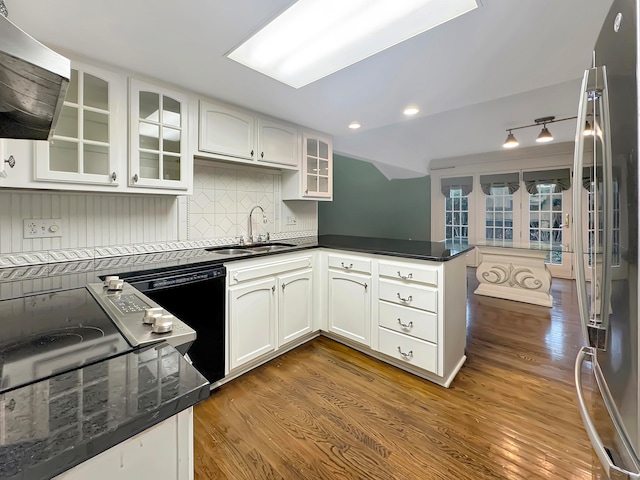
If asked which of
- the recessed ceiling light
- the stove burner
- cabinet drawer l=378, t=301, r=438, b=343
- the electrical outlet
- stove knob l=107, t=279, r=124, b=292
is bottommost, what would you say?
cabinet drawer l=378, t=301, r=438, b=343

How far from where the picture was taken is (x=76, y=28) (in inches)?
55.7

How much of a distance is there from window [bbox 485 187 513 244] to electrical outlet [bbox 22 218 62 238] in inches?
244

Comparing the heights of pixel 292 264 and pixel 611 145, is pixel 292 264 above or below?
below

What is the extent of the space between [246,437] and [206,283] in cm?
87

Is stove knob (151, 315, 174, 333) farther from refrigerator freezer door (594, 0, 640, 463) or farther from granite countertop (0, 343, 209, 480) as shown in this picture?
refrigerator freezer door (594, 0, 640, 463)

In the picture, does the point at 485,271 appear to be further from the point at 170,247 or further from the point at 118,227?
the point at 118,227

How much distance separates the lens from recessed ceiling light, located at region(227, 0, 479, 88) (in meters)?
1.26

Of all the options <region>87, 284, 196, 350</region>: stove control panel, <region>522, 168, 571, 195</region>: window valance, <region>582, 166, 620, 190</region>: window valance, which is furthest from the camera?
<region>522, 168, 571, 195</region>: window valance

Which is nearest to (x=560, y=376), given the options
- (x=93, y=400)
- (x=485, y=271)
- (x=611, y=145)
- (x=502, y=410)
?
(x=502, y=410)

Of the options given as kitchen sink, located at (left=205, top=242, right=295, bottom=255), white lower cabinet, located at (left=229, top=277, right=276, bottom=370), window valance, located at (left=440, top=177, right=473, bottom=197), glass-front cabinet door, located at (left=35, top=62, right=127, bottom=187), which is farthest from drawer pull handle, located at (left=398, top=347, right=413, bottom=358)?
window valance, located at (left=440, top=177, right=473, bottom=197)

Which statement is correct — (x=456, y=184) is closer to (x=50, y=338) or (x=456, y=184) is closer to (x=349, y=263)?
(x=349, y=263)

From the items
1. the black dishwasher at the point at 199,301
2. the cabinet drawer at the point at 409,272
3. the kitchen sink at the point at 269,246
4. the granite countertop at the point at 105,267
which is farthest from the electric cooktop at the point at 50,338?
the cabinet drawer at the point at 409,272

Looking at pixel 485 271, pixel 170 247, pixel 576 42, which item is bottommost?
pixel 485 271

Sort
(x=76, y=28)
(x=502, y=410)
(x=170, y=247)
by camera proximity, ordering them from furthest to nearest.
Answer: (x=170, y=247)
(x=502, y=410)
(x=76, y=28)
